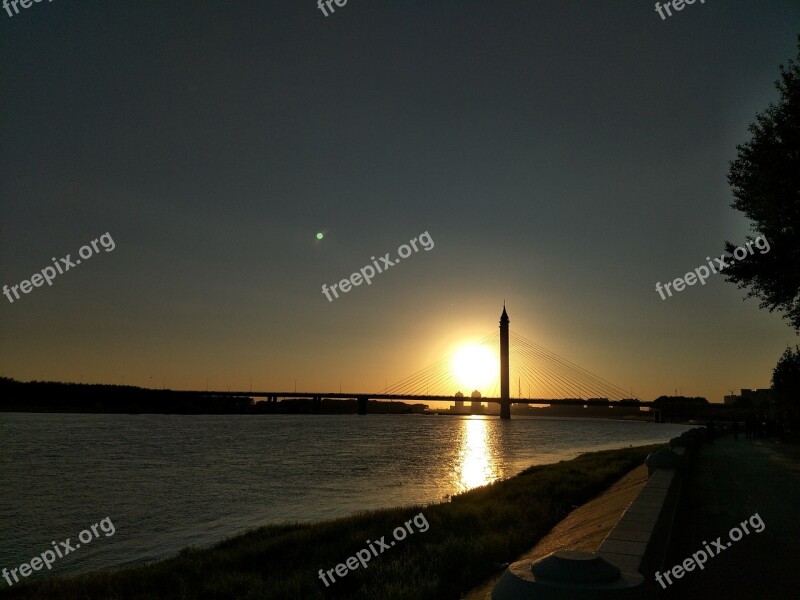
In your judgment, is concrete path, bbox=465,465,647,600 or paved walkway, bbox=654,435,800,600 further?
concrete path, bbox=465,465,647,600

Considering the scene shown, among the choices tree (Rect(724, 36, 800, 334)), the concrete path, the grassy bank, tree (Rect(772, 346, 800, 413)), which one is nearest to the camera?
the concrete path

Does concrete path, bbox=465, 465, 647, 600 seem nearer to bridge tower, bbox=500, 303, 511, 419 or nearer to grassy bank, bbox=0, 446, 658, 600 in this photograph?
Answer: grassy bank, bbox=0, 446, 658, 600

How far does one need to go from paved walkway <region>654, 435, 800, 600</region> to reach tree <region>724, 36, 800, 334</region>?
6637mm

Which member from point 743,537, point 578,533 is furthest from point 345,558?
point 743,537

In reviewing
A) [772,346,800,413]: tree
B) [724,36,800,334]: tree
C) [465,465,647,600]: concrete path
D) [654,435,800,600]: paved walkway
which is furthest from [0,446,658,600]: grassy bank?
[772,346,800,413]: tree

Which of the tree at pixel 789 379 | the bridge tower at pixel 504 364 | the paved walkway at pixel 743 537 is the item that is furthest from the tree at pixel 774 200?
the bridge tower at pixel 504 364

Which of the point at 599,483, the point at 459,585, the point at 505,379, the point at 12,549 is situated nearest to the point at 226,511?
the point at 12,549

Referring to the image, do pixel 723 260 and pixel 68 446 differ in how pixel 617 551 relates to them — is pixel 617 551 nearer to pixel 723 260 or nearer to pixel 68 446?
pixel 723 260

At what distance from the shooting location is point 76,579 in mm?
13641

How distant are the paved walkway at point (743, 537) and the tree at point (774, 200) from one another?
21.8 feet

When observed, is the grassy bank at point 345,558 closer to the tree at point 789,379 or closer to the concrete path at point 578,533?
the concrete path at point 578,533

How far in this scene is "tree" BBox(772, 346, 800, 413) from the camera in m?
51.1

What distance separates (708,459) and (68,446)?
6014 centimetres

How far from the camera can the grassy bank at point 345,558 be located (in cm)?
1015
